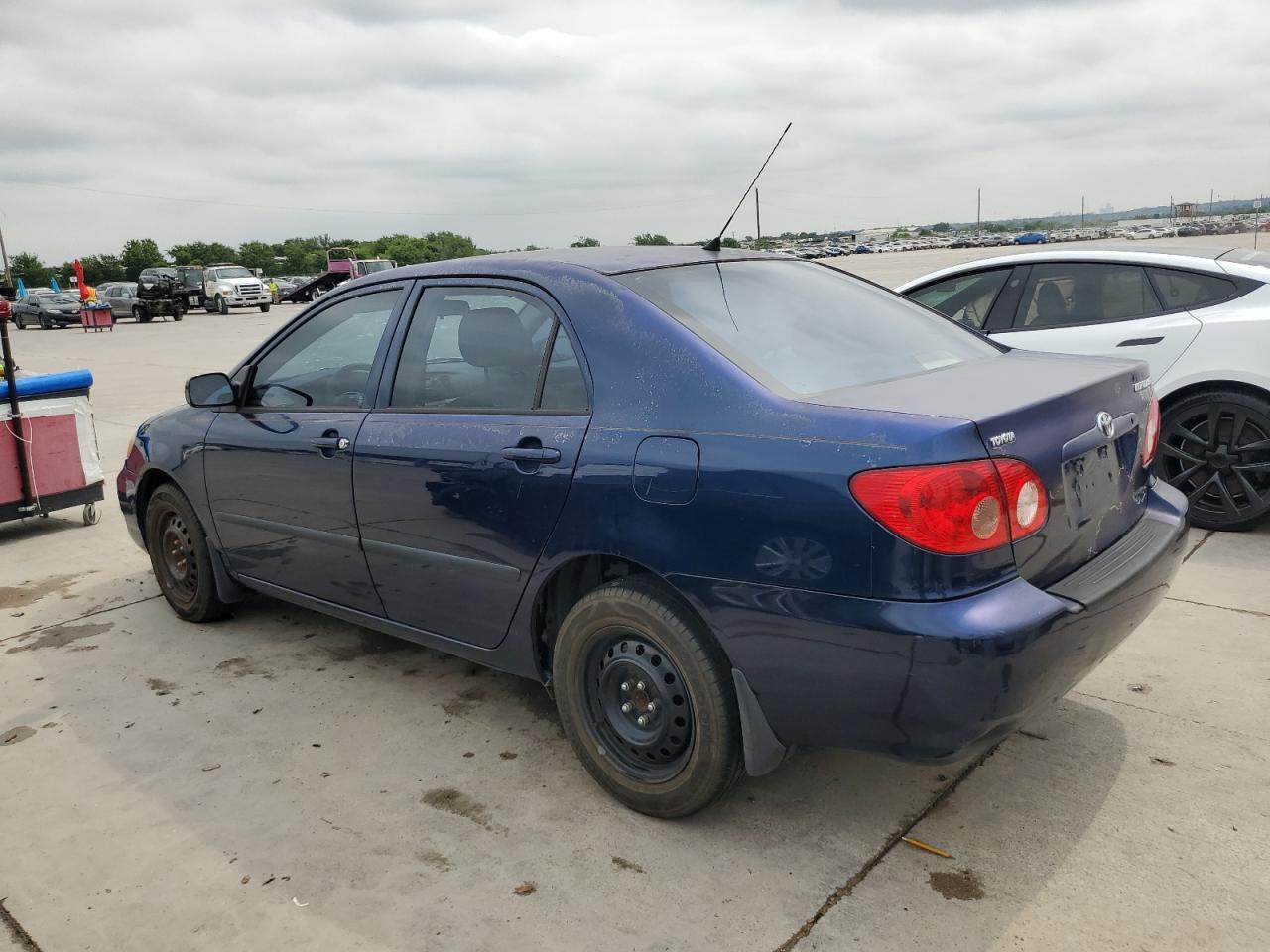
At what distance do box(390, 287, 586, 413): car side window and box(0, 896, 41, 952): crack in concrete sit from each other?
1.85 metres

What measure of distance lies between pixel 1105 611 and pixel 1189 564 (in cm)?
279

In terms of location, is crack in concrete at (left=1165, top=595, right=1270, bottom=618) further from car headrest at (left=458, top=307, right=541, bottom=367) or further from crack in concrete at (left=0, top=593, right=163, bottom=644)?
crack in concrete at (left=0, top=593, right=163, bottom=644)

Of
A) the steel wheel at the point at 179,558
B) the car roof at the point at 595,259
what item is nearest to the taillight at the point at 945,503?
the car roof at the point at 595,259

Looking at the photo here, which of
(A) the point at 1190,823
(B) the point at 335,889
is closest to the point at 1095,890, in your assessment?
(A) the point at 1190,823

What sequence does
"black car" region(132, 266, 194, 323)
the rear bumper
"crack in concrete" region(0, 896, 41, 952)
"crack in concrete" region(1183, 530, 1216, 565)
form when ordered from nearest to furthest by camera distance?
the rear bumper < "crack in concrete" region(0, 896, 41, 952) < "crack in concrete" region(1183, 530, 1216, 565) < "black car" region(132, 266, 194, 323)

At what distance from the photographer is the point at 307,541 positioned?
3.91 meters

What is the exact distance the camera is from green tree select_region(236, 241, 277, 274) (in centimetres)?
8775

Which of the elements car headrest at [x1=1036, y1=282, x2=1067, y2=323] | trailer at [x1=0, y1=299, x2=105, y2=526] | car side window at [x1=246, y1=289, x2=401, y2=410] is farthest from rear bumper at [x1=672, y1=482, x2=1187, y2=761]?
trailer at [x1=0, y1=299, x2=105, y2=526]

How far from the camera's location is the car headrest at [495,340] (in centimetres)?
324

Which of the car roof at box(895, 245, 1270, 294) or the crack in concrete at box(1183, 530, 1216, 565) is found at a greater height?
the car roof at box(895, 245, 1270, 294)

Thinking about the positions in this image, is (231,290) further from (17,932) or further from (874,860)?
(874,860)

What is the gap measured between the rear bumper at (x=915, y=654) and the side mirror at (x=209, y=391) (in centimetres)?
253

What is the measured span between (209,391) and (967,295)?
4395 mm

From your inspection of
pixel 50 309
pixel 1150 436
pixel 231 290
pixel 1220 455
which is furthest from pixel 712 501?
pixel 50 309
